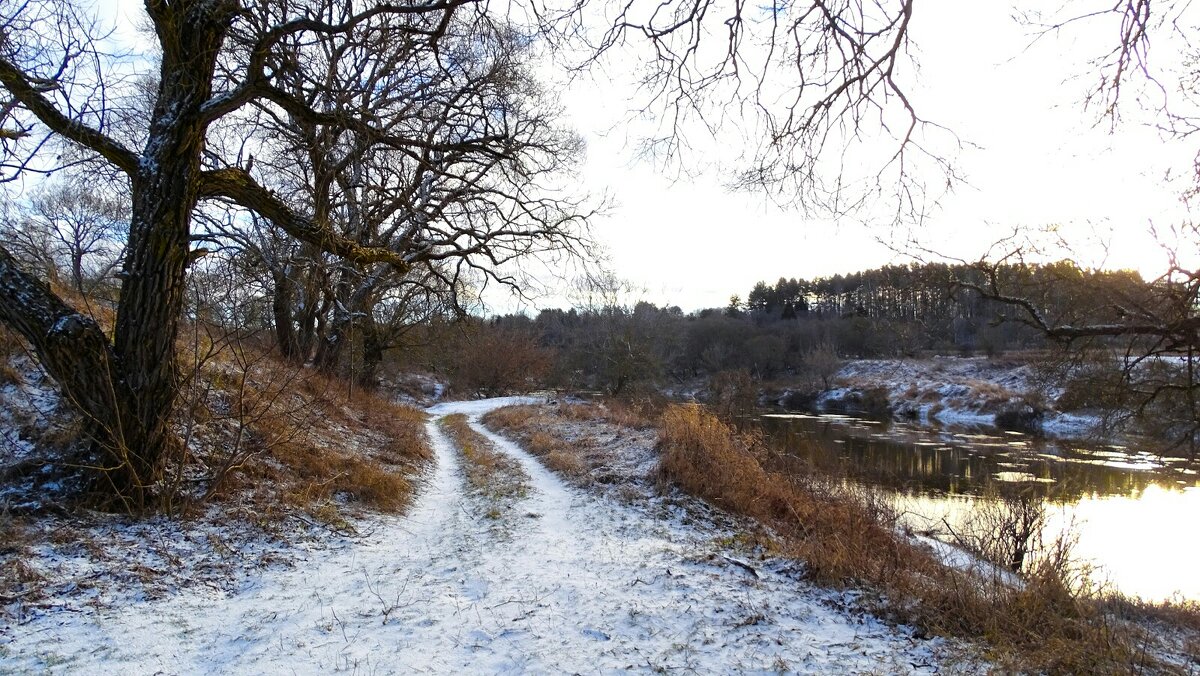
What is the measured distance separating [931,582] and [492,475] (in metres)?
7.40

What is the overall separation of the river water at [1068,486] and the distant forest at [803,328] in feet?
10.4

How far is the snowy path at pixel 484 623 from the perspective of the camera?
3539mm

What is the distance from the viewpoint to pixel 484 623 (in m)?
4.15

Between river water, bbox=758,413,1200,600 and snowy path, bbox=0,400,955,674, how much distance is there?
3.11 metres

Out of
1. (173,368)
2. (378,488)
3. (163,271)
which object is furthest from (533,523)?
(163,271)

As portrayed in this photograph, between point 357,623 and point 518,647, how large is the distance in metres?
1.12

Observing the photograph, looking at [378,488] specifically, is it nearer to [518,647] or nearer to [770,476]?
[518,647]

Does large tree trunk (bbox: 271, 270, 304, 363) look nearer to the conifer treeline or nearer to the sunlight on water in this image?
the conifer treeline

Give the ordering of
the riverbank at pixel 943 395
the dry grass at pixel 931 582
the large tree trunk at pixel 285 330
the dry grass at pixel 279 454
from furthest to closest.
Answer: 1. the riverbank at pixel 943 395
2. the large tree trunk at pixel 285 330
3. the dry grass at pixel 279 454
4. the dry grass at pixel 931 582

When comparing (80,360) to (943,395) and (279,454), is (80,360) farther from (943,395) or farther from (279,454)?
(943,395)

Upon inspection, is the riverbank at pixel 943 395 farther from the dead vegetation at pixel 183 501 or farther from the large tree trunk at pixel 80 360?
the large tree trunk at pixel 80 360

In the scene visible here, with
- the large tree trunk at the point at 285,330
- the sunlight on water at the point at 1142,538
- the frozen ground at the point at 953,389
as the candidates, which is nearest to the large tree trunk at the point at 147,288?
the large tree trunk at the point at 285,330

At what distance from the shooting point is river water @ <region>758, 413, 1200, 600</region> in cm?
1098

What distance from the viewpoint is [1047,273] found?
8766 mm
